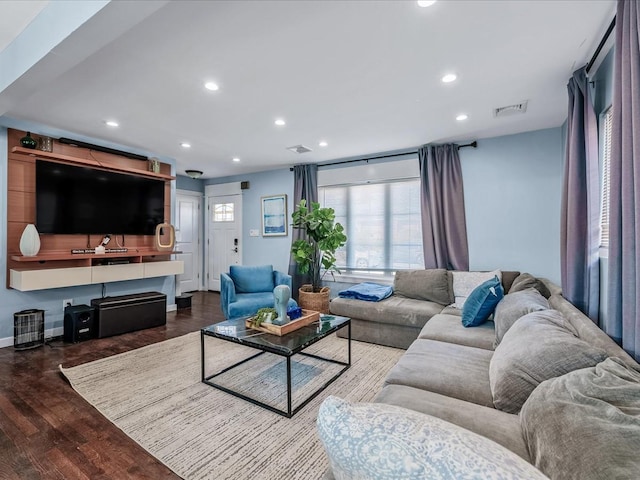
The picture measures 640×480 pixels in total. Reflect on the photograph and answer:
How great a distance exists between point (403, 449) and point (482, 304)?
95.4 inches

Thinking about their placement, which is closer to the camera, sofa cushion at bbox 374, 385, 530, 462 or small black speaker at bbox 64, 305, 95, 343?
sofa cushion at bbox 374, 385, 530, 462

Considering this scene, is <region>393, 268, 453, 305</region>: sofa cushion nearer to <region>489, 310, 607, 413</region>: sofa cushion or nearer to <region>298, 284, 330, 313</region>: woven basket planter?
<region>298, 284, 330, 313</region>: woven basket planter

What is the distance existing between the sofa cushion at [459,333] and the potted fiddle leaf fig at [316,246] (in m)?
1.91

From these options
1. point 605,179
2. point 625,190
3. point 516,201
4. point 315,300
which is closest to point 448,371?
point 625,190

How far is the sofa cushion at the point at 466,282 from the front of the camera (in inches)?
137

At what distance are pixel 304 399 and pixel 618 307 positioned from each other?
200cm

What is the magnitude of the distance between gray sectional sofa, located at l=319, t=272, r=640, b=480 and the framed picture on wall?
3.65m

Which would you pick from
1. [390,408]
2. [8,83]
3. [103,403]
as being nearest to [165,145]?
[8,83]

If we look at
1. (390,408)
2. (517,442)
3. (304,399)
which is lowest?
(304,399)

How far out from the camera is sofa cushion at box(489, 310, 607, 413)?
1.24 meters

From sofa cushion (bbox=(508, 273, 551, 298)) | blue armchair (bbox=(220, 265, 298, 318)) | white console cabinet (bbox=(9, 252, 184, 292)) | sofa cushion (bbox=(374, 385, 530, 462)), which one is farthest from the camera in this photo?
blue armchair (bbox=(220, 265, 298, 318))

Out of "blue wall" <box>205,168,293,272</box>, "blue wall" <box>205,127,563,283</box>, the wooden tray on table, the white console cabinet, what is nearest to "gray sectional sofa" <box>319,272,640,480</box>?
the wooden tray on table

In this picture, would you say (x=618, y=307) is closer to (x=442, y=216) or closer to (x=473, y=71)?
(x=473, y=71)

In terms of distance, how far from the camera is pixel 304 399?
226 centimetres
